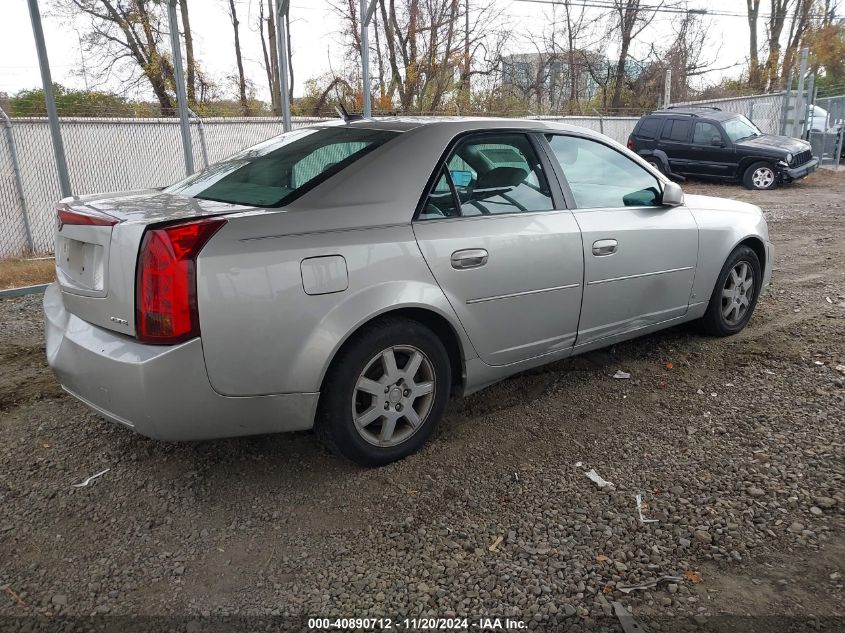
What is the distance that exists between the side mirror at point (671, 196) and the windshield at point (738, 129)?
1335 cm

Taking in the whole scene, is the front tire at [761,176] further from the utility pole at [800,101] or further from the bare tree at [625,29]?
the bare tree at [625,29]

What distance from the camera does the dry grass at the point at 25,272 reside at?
22.0 feet

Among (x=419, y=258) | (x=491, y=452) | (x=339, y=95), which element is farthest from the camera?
(x=339, y=95)

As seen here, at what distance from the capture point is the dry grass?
22.0ft

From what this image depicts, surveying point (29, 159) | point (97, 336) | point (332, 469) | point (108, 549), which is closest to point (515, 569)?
point (332, 469)

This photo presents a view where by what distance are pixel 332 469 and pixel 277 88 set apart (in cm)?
2142

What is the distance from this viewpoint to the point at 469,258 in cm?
315

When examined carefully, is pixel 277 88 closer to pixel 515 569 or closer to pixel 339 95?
pixel 339 95

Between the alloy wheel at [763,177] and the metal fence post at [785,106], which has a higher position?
the metal fence post at [785,106]

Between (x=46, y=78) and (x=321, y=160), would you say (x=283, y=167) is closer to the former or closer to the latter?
(x=321, y=160)

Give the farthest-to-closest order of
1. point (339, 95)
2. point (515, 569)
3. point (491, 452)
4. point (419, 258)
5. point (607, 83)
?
point (607, 83)
point (339, 95)
point (491, 452)
point (419, 258)
point (515, 569)

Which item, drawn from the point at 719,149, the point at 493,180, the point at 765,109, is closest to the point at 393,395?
the point at 493,180

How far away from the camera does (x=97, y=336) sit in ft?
8.98

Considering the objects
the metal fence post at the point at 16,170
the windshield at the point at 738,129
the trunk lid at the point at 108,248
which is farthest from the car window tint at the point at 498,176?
the windshield at the point at 738,129
